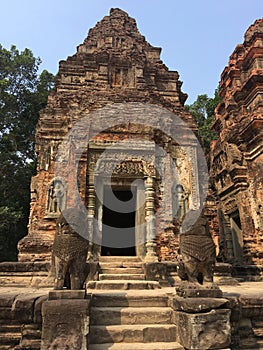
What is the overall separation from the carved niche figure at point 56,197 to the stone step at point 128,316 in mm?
4309

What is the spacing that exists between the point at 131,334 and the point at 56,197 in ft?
17.0

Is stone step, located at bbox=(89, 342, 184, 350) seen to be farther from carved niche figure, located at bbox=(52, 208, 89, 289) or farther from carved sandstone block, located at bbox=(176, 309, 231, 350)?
carved niche figure, located at bbox=(52, 208, 89, 289)

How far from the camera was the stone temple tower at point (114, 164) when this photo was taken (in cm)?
828

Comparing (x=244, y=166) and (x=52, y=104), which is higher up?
(x=52, y=104)

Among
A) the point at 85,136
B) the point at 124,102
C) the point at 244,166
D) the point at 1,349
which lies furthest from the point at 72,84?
the point at 1,349

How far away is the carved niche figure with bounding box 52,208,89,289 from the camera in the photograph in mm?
4215

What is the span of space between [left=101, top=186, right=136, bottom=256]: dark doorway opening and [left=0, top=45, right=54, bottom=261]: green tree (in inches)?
187

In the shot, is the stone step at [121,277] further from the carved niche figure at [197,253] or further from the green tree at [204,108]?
the green tree at [204,108]

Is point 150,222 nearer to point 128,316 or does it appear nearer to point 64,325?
point 128,316

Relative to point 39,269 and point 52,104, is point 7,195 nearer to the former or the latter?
point 52,104

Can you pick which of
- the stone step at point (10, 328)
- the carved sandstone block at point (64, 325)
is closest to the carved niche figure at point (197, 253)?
the carved sandstone block at point (64, 325)

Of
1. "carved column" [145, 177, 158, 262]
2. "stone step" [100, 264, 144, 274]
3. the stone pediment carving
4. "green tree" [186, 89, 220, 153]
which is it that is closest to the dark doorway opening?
the stone pediment carving

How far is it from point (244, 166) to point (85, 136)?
6639 mm

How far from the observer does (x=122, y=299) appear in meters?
4.80
